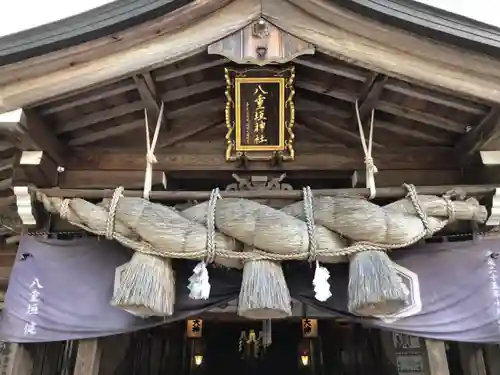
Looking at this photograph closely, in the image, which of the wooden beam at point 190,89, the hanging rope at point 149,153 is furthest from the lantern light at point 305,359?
the wooden beam at point 190,89

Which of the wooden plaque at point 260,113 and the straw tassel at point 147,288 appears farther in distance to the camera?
the wooden plaque at point 260,113

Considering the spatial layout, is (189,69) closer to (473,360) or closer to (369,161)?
(369,161)

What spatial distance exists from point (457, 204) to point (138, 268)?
2.48 meters

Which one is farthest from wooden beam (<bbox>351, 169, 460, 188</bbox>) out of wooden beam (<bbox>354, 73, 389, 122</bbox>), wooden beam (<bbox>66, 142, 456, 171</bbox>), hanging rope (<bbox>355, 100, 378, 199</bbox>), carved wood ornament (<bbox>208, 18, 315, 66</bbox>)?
carved wood ornament (<bbox>208, 18, 315, 66</bbox>)

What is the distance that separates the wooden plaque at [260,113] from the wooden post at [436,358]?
1937 millimetres

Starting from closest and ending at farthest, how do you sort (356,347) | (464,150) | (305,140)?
(464,150) → (305,140) → (356,347)

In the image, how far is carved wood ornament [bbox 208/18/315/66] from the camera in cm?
372

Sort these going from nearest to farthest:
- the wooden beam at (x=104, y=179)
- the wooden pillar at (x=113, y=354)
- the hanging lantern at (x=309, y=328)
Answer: the wooden beam at (x=104, y=179) → the wooden pillar at (x=113, y=354) → the hanging lantern at (x=309, y=328)

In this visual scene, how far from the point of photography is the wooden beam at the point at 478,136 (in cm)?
388

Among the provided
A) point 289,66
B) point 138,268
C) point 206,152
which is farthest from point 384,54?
point 138,268

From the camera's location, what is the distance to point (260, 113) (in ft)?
14.0

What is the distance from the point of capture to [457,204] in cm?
389

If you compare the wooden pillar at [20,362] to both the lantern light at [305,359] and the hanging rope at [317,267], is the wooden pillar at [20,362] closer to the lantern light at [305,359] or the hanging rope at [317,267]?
the hanging rope at [317,267]

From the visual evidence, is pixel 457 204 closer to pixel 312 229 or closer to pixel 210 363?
pixel 312 229
